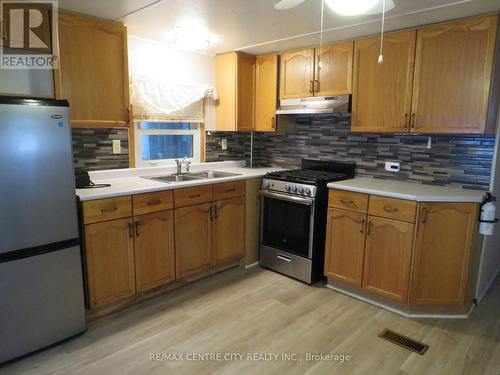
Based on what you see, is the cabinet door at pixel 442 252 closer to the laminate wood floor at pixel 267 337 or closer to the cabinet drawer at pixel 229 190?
the laminate wood floor at pixel 267 337

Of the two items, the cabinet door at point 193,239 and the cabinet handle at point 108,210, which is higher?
the cabinet handle at point 108,210

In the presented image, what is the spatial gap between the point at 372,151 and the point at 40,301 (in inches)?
112

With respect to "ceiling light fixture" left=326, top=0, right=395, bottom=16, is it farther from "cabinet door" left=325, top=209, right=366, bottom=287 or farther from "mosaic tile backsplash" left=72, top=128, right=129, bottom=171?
"mosaic tile backsplash" left=72, top=128, right=129, bottom=171

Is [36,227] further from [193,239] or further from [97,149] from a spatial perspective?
[193,239]

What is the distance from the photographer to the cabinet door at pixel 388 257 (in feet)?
8.23

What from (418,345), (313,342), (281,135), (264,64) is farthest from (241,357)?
(264,64)

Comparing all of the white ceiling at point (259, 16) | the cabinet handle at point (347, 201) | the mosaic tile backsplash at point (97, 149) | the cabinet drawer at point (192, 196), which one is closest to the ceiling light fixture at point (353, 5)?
the white ceiling at point (259, 16)

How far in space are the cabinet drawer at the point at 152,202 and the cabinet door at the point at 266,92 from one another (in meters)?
1.44

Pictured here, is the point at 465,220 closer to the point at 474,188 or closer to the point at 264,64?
the point at 474,188

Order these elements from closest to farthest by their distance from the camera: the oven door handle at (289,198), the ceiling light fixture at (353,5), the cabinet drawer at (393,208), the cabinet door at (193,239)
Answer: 1. the ceiling light fixture at (353,5)
2. the cabinet drawer at (393,208)
3. the cabinet door at (193,239)
4. the oven door handle at (289,198)

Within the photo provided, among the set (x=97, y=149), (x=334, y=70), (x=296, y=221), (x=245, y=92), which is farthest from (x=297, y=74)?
(x=97, y=149)

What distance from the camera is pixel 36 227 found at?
1973 mm

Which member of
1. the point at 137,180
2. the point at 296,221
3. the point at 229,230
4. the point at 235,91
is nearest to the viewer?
the point at 137,180

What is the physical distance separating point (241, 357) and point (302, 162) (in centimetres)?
221
